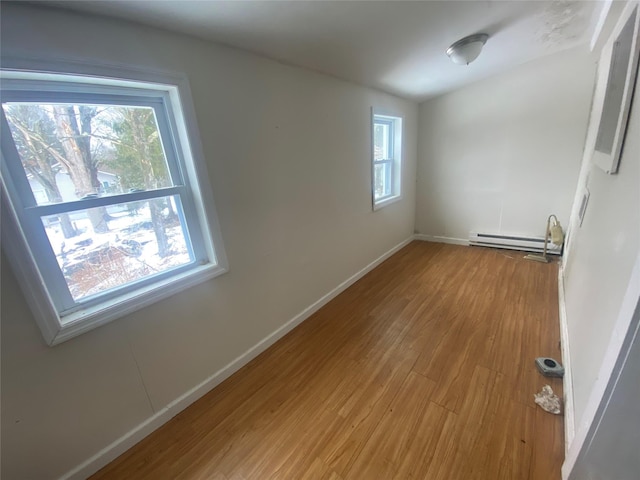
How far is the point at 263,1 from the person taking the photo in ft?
3.89

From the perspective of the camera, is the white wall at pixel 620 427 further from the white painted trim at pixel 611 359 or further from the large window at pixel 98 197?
the large window at pixel 98 197

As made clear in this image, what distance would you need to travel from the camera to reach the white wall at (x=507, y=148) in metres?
2.94

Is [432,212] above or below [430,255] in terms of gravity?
above

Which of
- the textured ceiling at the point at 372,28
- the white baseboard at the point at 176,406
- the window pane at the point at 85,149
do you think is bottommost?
the white baseboard at the point at 176,406

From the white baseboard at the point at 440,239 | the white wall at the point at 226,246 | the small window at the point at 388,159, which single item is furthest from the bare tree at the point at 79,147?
the white baseboard at the point at 440,239

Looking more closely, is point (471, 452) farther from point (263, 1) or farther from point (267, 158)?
point (263, 1)

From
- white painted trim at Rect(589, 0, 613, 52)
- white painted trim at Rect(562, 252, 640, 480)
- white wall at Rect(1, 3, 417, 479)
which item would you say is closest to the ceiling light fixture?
white painted trim at Rect(589, 0, 613, 52)

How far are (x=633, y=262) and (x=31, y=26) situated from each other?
2338 millimetres

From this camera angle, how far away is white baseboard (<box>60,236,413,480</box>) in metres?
1.26

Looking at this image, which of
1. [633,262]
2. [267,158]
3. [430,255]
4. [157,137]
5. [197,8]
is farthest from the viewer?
[430,255]

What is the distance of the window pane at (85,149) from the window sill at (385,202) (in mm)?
2327

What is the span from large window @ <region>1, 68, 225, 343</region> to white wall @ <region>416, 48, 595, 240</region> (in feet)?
11.6

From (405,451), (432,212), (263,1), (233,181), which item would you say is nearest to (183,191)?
(233,181)

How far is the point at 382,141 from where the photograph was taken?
11.5 feet
